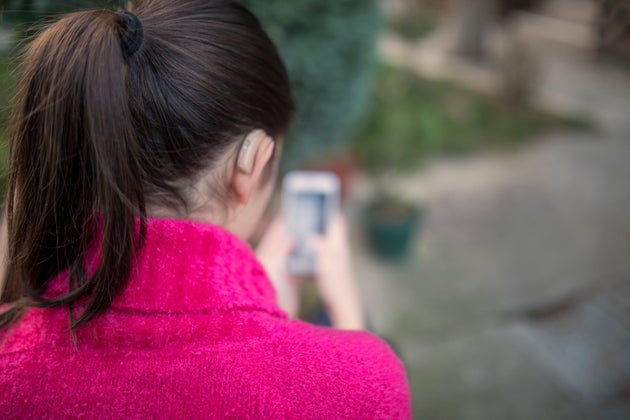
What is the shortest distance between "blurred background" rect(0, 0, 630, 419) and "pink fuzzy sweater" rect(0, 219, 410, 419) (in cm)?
43

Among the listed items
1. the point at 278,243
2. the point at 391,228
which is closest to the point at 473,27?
the point at 391,228

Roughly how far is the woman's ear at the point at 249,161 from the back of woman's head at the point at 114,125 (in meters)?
0.02

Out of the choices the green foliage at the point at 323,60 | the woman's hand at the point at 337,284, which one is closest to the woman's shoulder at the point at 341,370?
the woman's hand at the point at 337,284

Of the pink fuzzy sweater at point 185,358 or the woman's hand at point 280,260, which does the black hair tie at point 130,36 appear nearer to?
the pink fuzzy sweater at point 185,358

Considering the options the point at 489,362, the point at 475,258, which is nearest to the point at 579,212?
the point at 475,258

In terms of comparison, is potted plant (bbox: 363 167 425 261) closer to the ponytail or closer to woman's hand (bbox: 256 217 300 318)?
woman's hand (bbox: 256 217 300 318)

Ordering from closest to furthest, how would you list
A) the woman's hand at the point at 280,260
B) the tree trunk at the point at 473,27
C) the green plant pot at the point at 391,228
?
the woman's hand at the point at 280,260, the green plant pot at the point at 391,228, the tree trunk at the point at 473,27

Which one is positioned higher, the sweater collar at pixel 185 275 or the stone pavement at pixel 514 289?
the sweater collar at pixel 185 275

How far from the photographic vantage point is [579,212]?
3670mm

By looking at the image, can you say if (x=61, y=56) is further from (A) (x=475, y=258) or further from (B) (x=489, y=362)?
(A) (x=475, y=258)

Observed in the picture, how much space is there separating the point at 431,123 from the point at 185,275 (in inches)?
168

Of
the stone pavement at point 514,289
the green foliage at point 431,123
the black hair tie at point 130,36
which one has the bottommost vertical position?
the stone pavement at point 514,289

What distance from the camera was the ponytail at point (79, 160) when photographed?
639 mm

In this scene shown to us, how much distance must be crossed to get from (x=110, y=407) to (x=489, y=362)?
2.23 metres
